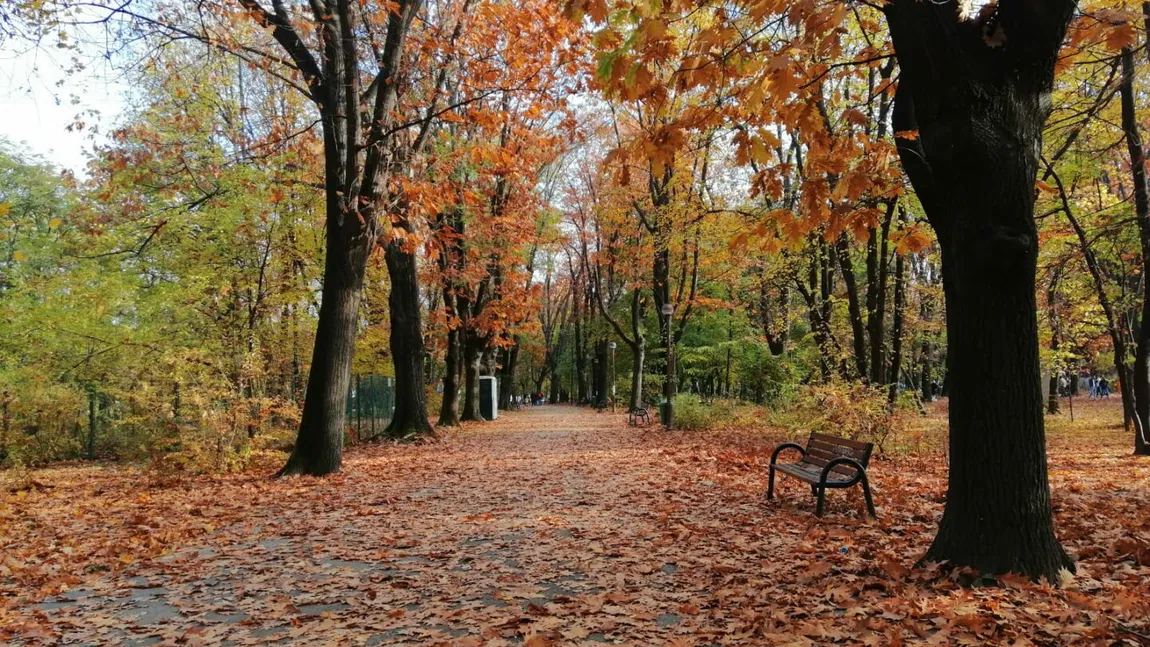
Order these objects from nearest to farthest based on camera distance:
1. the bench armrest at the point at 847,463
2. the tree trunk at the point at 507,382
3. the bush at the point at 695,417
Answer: the bench armrest at the point at 847,463, the bush at the point at 695,417, the tree trunk at the point at 507,382

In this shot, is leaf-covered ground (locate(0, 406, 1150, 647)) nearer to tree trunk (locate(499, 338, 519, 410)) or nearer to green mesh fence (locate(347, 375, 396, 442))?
green mesh fence (locate(347, 375, 396, 442))

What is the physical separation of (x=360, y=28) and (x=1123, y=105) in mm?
12886

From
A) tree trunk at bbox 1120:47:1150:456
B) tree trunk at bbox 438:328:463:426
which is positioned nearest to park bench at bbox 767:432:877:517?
tree trunk at bbox 1120:47:1150:456

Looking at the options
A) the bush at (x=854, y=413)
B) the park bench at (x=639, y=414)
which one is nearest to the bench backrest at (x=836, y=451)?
the bush at (x=854, y=413)

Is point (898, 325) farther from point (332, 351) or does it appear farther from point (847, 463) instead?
point (332, 351)

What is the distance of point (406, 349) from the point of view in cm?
1627

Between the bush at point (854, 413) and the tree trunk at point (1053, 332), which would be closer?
the bush at point (854, 413)

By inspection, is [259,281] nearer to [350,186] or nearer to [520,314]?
[350,186]

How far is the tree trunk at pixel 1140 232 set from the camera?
10.3m

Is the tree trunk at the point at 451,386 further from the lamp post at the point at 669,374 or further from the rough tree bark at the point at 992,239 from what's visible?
the rough tree bark at the point at 992,239

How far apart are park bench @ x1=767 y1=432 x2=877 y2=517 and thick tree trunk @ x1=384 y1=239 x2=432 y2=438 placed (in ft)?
33.5

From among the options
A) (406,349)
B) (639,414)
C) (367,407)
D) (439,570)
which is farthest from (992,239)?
(639,414)

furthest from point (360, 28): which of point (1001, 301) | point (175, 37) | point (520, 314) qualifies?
point (520, 314)

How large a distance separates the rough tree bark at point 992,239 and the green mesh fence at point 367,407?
45.9 ft
